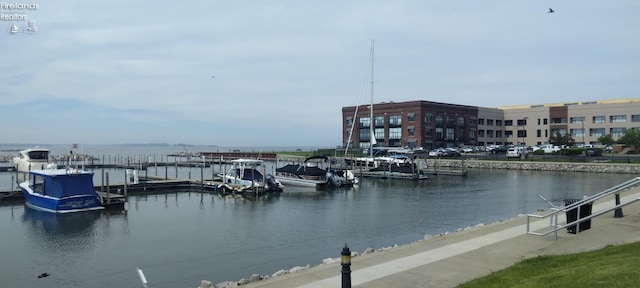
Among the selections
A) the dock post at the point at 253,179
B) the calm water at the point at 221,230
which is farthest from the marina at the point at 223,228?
the dock post at the point at 253,179

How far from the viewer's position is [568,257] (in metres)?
13.3

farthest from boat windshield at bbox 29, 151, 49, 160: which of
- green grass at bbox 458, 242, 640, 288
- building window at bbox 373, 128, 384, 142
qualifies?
building window at bbox 373, 128, 384, 142

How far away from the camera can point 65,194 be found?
3447cm

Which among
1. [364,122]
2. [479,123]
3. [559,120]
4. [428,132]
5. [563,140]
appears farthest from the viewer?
[479,123]

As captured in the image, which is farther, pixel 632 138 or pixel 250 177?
pixel 632 138

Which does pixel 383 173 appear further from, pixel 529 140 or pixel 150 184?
pixel 529 140

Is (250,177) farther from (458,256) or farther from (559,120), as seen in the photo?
(559,120)


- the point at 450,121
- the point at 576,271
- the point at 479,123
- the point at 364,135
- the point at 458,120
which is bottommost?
the point at 576,271

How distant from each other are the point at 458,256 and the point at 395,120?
340 ft

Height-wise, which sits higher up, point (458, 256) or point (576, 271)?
point (576, 271)

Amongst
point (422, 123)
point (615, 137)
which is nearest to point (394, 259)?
point (422, 123)

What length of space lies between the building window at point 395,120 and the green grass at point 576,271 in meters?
102

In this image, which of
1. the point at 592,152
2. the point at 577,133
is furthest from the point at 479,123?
the point at 592,152

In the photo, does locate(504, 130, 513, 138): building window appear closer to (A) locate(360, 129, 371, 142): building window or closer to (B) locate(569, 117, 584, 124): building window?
(B) locate(569, 117, 584, 124): building window
